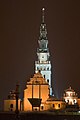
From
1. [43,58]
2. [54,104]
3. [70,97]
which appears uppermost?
[43,58]

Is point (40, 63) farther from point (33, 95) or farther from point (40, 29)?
point (33, 95)

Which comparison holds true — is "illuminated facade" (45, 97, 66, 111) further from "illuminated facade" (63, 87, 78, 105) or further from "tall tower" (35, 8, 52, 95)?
"tall tower" (35, 8, 52, 95)

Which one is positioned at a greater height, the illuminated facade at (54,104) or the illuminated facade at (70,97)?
the illuminated facade at (70,97)

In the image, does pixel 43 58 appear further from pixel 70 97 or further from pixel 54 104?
pixel 54 104

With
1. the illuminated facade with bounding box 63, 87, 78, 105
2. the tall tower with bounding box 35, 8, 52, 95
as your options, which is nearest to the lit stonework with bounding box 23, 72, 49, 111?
the illuminated facade with bounding box 63, 87, 78, 105

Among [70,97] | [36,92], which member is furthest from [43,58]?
[36,92]

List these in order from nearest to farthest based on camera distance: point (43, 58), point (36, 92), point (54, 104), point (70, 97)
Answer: point (36, 92)
point (54, 104)
point (70, 97)
point (43, 58)

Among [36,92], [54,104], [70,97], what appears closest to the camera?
[36,92]

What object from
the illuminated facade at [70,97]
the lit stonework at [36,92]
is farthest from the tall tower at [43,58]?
the lit stonework at [36,92]

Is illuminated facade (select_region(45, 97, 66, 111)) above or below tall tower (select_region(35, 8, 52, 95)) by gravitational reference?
below

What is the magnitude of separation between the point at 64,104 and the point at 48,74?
32.3ft

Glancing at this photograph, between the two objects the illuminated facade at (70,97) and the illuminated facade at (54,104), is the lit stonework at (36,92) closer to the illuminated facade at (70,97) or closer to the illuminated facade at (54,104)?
the illuminated facade at (54,104)

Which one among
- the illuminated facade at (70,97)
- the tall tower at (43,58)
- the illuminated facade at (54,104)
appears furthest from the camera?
the tall tower at (43,58)

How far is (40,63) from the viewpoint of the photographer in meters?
64.3
